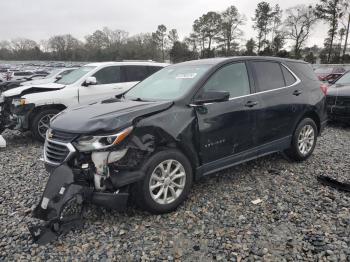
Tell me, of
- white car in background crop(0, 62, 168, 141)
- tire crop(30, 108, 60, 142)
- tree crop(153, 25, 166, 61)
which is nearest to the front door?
white car in background crop(0, 62, 168, 141)

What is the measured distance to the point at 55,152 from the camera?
3.57m

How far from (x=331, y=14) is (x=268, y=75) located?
52059 millimetres

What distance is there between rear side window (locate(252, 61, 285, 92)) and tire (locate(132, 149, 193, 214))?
69.8 inches

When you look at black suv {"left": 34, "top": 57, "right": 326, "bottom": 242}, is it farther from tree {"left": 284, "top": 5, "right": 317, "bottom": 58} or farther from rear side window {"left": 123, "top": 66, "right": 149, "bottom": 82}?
tree {"left": 284, "top": 5, "right": 317, "bottom": 58}

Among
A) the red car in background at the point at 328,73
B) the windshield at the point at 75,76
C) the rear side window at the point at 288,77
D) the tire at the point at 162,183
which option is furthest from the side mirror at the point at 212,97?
the red car in background at the point at 328,73

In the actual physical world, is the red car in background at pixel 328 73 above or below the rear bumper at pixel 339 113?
above

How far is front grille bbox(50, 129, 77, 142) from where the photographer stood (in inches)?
132

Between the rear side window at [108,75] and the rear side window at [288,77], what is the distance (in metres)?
4.40

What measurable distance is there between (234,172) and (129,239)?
225 centimetres

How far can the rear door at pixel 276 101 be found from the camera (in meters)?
4.53

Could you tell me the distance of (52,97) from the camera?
711 centimetres

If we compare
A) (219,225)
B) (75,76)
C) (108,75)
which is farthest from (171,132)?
(75,76)

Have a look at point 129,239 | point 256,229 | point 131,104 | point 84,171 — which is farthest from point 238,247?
point 131,104

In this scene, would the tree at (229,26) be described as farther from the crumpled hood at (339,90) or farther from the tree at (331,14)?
the crumpled hood at (339,90)
